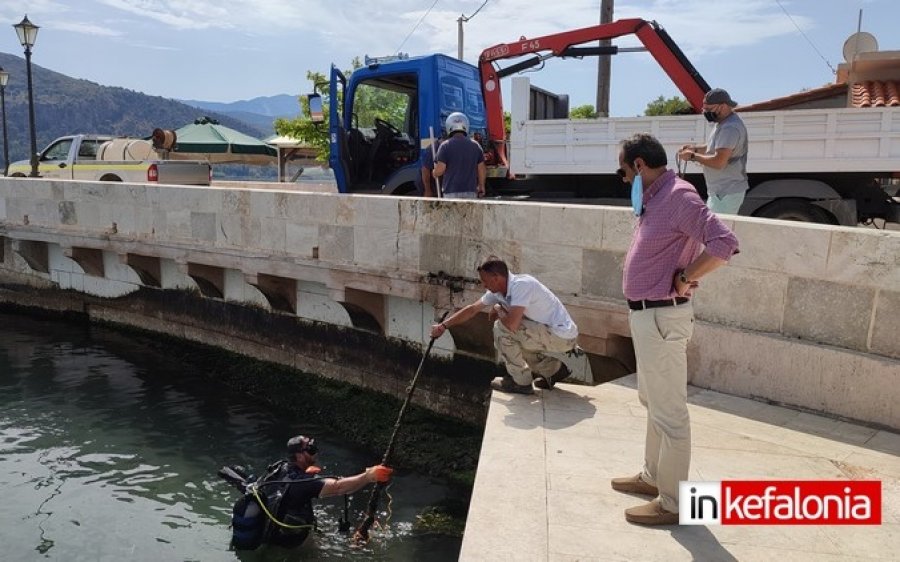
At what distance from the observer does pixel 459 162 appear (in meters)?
7.34

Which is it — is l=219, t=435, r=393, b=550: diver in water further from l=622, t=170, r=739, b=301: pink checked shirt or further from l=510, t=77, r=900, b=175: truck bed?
l=510, t=77, r=900, b=175: truck bed

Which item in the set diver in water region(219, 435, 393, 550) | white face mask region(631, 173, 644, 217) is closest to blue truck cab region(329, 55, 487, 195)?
diver in water region(219, 435, 393, 550)

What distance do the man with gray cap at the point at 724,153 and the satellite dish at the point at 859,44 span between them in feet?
27.9

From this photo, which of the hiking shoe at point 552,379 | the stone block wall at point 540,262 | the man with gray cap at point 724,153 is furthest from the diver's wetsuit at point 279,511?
the man with gray cap at point 724,153

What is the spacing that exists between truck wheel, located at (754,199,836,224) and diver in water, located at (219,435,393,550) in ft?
17.7

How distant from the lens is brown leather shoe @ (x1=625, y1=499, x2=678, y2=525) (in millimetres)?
3037

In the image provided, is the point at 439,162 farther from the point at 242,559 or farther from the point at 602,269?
the point at 242,559

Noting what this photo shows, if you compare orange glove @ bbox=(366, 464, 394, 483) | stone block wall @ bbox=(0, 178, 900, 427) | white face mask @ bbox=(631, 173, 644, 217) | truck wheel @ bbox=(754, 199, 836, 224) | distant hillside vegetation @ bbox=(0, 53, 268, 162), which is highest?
distant hillside vegetation @ bbox=(0, 53, 268, 162)

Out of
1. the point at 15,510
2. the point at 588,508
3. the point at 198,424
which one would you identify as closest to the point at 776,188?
the point at 588,508

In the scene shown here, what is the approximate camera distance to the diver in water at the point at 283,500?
14.8 feet

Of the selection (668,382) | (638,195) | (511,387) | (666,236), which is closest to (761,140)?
(511,387)

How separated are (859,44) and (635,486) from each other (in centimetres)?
1202

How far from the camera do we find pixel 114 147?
1577 cm

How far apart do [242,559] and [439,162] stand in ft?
14.0
